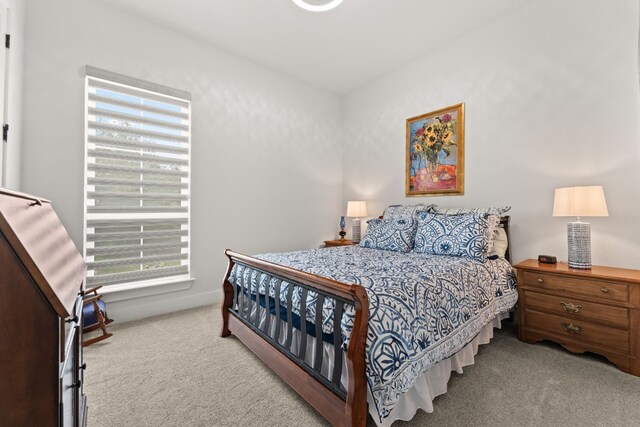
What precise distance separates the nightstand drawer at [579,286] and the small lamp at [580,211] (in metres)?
0.17

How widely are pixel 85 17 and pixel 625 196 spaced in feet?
15.4

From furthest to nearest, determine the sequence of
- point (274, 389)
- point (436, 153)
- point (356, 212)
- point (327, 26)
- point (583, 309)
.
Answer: point (356, 212) < point (436, 153) < point (327, 26) < point (583, 309) < point (274, 389)

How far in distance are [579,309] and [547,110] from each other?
1.70 m

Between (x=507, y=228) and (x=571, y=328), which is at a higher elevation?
(x=507, y=228)

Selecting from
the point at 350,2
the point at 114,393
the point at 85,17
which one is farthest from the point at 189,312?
the point at 350,2

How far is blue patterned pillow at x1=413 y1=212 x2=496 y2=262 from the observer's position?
2.35m

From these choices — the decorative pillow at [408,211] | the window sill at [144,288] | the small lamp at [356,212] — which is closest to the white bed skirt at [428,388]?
the decorative pillow at [408,211]

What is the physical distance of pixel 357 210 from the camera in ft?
13.0

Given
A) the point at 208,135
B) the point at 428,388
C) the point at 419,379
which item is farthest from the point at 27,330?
the point at 208,135

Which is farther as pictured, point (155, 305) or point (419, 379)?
point (155, 305)

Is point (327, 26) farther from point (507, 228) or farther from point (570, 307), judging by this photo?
point (570, 307)

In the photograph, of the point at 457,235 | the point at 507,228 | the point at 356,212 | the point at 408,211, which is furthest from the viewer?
the point at 356,212

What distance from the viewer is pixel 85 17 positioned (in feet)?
8.39

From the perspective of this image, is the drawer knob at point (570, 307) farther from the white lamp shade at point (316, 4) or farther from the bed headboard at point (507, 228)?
the white lamp shade at point (316, 4)
